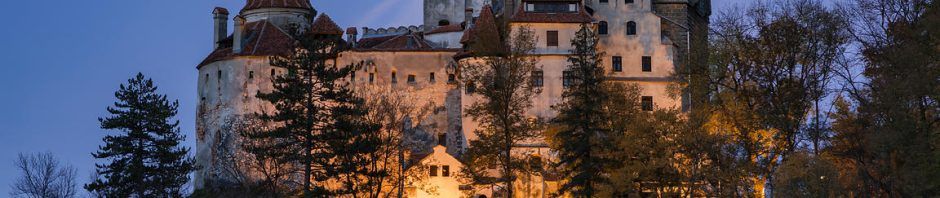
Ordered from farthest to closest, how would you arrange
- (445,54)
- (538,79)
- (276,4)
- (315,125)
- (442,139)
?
(276,4), (445,54), (442,139), (538,79), (315,125)

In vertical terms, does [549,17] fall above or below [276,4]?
below

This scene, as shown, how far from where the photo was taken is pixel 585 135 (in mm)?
53938

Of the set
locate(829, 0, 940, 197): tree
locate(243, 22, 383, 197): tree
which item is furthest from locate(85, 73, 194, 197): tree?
locate(829, 0, 940, 197): tree

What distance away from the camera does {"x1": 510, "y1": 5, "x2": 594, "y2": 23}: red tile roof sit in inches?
2591

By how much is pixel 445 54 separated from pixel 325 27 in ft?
22.8

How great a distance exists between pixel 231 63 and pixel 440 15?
12729mm

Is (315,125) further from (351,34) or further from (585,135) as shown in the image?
(351,34)

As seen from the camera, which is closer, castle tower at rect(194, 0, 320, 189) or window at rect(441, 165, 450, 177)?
window at rect(441, 165, 450, 177)

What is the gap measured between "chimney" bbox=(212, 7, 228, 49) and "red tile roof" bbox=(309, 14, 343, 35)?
900cm

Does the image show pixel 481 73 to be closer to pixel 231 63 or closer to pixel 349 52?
pixel 349 52

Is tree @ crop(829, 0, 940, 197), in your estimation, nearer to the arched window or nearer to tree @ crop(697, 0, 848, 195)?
tree @ crop(697, 0, 848, 195)

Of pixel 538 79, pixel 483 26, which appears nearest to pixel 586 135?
pixel 538 79

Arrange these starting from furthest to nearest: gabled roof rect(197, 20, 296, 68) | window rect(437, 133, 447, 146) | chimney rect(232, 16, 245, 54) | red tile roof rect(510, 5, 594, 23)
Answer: chimney rect(232, 16, 245, 54) → gabled roof rect(197, 20, 296, 68) → window rect(437, 133, 447, 146) → red tile roof rect(510, 5, 594, 23)

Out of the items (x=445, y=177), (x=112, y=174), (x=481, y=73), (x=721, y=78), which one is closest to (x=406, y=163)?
(x=445, y=177)
